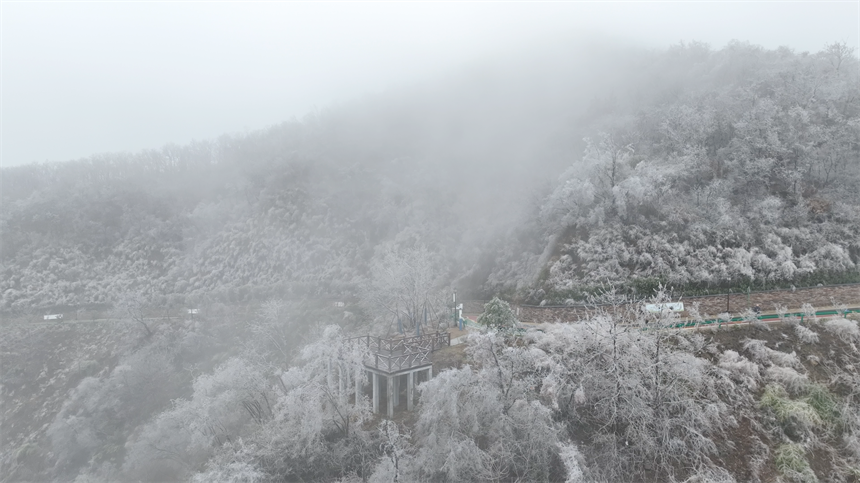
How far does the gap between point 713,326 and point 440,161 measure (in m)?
37.0

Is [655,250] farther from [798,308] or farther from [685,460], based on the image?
[685,460]

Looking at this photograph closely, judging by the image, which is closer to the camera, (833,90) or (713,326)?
(713,326)

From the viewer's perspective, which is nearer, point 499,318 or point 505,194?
point 499,318

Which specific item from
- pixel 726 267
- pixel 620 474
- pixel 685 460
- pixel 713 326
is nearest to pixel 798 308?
pixel 726 267

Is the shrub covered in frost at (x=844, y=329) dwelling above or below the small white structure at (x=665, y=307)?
below

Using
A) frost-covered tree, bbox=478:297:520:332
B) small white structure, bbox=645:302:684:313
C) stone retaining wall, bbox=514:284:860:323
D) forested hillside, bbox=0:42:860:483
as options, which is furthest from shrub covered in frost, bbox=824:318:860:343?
frost-covered tree, bbox=478:297:520:332

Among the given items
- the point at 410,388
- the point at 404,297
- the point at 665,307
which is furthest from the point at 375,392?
the point at 665,307

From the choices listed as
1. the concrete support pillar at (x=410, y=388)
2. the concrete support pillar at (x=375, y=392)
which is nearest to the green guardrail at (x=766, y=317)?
the concrete support pillar at (x=410, y=388)

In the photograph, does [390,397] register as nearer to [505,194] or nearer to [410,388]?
[410,388]

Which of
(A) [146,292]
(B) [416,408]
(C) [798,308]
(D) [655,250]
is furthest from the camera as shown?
(A) [146,292]

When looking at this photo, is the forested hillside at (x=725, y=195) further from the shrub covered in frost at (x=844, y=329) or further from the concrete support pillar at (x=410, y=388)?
the concrete support pillar at (x=410, y=388)

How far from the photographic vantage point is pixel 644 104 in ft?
137

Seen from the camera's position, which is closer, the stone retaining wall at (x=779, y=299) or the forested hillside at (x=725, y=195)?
the stone retaining wall at (x=779, y=299)

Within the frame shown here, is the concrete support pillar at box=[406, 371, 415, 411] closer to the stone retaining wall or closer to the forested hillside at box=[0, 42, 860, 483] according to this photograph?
the forested hillside at box=[0, 42, 860, 483]
